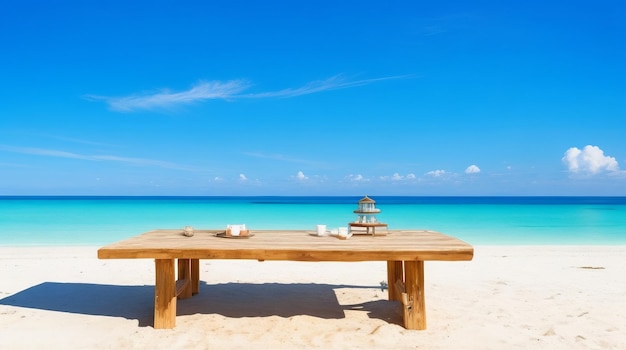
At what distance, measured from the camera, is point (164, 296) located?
378 centimetres

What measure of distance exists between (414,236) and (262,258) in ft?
5.47

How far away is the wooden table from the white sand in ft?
0.85

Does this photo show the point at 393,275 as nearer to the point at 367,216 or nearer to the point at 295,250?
the point at 367,216

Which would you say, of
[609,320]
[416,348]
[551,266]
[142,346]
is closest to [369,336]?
[416,348]

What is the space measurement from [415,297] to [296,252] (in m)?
1.13

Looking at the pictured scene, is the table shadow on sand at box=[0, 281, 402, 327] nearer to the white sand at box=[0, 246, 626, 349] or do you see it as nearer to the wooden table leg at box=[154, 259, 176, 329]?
the white sand at box=[0, 246, 626, 349]

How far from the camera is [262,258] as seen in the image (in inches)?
137


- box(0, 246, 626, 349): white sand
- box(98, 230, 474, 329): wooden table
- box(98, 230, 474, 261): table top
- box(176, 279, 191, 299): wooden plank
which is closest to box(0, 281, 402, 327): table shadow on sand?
box(0, 246, 626, 349): white sand

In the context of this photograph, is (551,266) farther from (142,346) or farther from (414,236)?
(142,346)

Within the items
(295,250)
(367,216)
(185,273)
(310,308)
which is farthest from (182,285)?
(367,216)

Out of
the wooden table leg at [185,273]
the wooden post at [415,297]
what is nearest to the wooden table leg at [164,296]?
the wooden table leg at [185,273]

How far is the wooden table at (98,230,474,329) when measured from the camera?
3.44 metres

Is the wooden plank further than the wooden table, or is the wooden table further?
the wooden plank

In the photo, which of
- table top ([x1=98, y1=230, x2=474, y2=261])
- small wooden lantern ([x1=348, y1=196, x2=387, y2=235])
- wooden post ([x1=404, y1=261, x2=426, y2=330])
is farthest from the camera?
small wooden lantern ([x1=348, y1=196, x2=387, y2=235])
